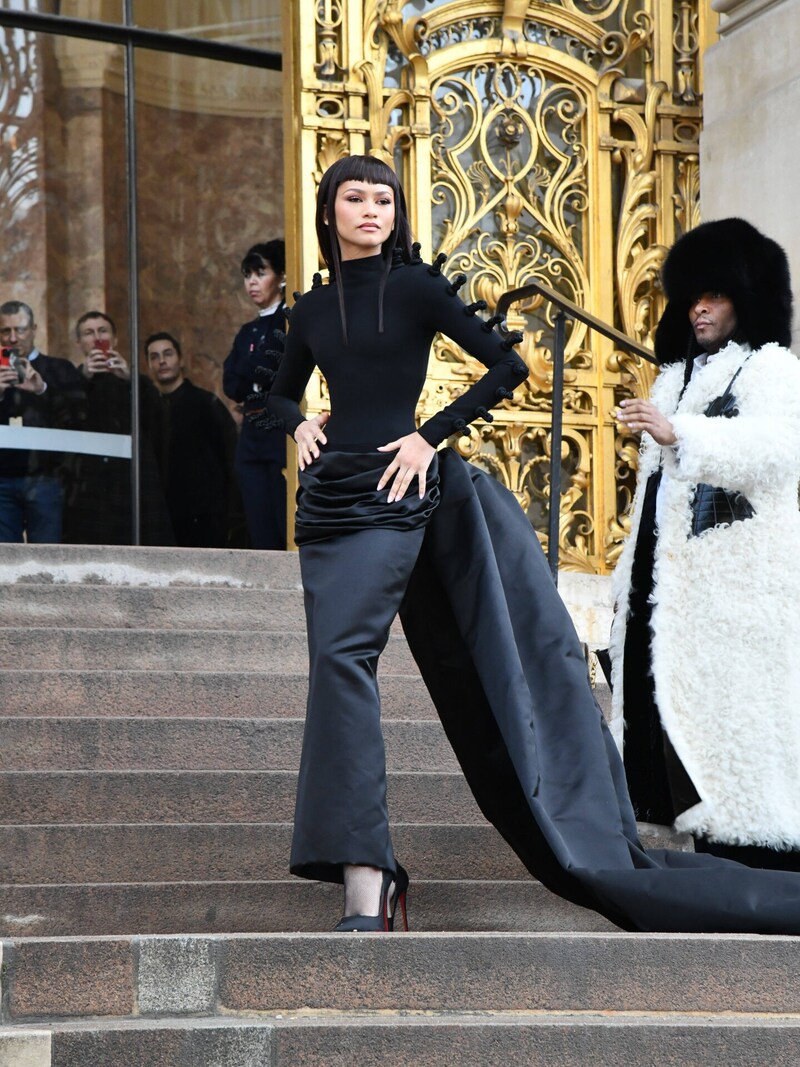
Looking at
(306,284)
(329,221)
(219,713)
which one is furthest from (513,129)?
(329,221)

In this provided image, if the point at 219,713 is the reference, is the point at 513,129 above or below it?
above

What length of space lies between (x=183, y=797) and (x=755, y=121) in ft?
15.5

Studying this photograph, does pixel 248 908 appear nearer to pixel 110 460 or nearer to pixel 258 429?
pixel 258 429

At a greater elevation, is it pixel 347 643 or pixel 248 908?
pixel 347 643

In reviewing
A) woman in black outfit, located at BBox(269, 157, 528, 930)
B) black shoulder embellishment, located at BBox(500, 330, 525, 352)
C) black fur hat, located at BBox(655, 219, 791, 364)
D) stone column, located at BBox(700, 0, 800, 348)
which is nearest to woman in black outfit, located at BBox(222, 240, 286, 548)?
stone column, located at BBox(700, 0, 800, 348)

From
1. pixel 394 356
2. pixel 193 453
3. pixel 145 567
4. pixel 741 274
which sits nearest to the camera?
pixel 394 356

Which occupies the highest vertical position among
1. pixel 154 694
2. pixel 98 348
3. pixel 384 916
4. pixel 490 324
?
pixel 98 348

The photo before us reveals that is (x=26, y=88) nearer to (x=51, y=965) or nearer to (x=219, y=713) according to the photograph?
(x=219, y=713)

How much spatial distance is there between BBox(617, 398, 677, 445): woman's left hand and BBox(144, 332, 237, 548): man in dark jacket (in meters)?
7.32

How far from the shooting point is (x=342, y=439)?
439cm

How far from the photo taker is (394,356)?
438 cm

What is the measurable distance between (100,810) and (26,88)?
802 centimetres

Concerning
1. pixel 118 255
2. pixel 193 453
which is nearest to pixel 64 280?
pixel 118 255

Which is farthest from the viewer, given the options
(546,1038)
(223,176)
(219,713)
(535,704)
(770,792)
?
(223,176)
